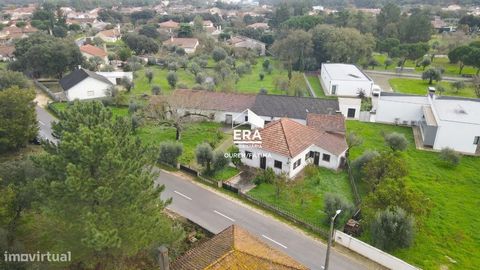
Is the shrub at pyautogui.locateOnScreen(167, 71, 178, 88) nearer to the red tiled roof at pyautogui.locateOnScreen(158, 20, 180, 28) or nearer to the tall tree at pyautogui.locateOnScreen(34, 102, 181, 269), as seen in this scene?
the tall tree at pyautogui.locateOnScreen(34, 102, 181, 269)

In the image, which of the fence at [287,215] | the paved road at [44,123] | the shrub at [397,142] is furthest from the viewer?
the paved road at [44,123]

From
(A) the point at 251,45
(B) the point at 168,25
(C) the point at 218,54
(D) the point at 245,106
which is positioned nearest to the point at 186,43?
(A) the point at 251,45

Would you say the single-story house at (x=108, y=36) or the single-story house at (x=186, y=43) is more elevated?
the single-story house at (x=186, y=43)

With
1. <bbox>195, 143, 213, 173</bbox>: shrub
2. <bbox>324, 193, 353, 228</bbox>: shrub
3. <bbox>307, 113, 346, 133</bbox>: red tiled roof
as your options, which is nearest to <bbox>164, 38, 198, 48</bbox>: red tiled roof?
<bbox>307, 113, 346, 133</bbox>: red tiled roof

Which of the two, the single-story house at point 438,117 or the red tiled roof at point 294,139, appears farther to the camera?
the single-story house at point 438,117

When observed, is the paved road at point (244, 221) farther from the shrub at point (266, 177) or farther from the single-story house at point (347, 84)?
the single-story house at point (347, 84)

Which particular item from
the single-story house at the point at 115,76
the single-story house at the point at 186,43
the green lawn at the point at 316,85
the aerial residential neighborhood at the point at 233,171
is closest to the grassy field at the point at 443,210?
the aerial residential neighborhood at the point at 233,171

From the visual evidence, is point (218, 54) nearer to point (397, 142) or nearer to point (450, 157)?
point (397, 142)

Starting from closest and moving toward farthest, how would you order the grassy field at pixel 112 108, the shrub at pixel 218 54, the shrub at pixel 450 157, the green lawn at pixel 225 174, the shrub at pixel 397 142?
1. the green lawn at pixel 225 174
2. the shrub at pixel 450 157
3. the shrub at pixel 397 142
4. the grassy field at pixel 112 108
5. the shrub at pixel 218 54
